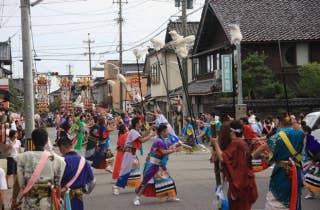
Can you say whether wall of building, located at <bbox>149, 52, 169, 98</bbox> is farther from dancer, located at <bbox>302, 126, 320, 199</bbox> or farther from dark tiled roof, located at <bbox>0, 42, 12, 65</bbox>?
dancer, located at <bbox>302, 126, 320, 199</bbox>

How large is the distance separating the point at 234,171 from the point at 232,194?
1.10ft

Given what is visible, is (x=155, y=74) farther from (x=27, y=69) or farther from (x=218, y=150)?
(x=218, y=150)


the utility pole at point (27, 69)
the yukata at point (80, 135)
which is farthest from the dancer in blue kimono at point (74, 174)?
the yukata at point (80, 135)

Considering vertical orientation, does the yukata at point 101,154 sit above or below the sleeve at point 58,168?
below

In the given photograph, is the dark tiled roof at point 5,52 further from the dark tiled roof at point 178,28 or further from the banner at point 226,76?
the banner at point 226,76

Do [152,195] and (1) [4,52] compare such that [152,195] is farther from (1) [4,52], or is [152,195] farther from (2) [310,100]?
(1) [4,52]

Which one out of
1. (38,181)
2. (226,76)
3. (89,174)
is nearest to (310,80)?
(226,76)

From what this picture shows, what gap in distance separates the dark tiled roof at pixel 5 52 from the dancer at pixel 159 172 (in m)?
43.7

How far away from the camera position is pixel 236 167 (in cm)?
711

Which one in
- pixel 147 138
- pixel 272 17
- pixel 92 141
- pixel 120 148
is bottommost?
pixel 92 141

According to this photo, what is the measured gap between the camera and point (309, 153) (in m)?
10.4

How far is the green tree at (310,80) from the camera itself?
87.0 ft

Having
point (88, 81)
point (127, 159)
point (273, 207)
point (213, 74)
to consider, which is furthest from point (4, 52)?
point (273, 207)

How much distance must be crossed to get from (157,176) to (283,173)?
3607 millimetres
